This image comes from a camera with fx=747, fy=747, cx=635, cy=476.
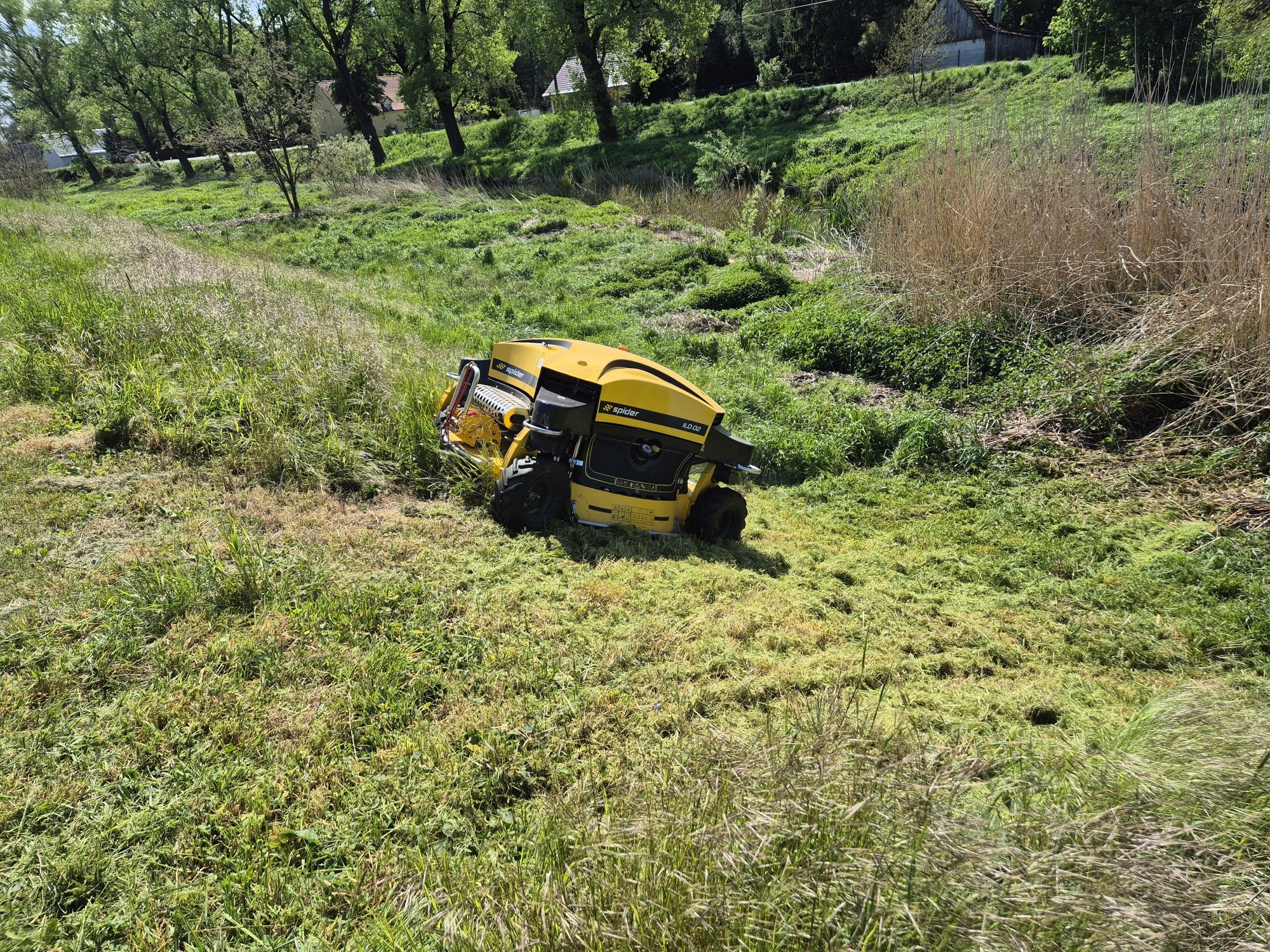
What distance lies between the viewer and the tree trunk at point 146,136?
4974cm

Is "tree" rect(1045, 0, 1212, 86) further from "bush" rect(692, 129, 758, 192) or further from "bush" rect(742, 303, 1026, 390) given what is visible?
"bush" rect(742, 303, 1026, 390)

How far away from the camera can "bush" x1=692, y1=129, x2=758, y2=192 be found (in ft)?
61.2

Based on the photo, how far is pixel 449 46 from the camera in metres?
30.1

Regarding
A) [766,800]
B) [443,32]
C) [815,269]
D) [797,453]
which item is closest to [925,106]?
[815,269]

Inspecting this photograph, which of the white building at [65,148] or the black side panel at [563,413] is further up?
the white building at [65,148]

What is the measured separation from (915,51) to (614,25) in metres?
10.4

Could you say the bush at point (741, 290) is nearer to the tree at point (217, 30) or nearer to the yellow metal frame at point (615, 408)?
the yellow metal frame at point (615, 408)

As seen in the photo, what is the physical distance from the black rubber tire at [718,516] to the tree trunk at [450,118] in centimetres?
3141

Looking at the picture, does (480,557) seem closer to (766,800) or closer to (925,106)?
(766,800)

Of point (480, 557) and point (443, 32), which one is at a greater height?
point (443, 32)

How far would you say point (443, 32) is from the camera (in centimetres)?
2977

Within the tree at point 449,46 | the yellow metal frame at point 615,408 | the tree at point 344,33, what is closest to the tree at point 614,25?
the tree at point 449,46

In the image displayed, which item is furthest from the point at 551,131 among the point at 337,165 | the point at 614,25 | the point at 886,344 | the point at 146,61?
the point at 886,344

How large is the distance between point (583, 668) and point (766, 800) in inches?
57.2
